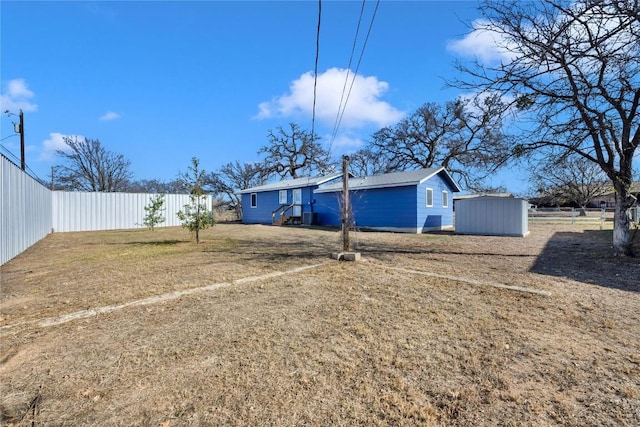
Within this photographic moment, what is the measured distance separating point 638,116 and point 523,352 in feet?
24.6

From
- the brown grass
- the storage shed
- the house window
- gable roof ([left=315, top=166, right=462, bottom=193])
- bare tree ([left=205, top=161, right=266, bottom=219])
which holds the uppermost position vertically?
bare tree ([left=205, top=161, right=266, bottom=219])

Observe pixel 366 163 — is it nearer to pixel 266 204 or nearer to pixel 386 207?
Answer: pixel 266 204

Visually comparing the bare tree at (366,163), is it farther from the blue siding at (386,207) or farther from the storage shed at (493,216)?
the storage shed at (493,216)

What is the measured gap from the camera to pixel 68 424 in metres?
1.81

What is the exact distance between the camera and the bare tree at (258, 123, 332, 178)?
31.6 m

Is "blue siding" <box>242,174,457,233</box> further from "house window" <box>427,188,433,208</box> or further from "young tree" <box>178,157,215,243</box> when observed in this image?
"young tree" <box>178,157,215,243</box>

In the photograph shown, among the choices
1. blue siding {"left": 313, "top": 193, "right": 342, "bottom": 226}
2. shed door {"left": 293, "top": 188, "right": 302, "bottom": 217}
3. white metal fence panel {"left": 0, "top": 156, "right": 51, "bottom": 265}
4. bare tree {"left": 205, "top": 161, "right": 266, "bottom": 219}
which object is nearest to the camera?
white metal fence panel {"left": 0, "top": 156, "right": 51, "bottom": 265}

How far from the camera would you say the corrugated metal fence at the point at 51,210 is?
6.99 m

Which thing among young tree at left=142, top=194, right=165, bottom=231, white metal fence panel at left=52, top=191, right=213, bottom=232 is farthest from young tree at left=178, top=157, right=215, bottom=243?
white metal fence panel at left=52, top=191, right=213, bottom=232

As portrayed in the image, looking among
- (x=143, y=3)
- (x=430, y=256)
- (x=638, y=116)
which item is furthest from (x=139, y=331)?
(x=638, y=116)

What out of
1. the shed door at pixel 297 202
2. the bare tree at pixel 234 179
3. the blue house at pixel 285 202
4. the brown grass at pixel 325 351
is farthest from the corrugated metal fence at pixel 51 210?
the bare tree at pixel 234 179

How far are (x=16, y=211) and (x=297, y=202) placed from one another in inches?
534

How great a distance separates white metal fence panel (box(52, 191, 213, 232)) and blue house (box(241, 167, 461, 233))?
8.16 metres

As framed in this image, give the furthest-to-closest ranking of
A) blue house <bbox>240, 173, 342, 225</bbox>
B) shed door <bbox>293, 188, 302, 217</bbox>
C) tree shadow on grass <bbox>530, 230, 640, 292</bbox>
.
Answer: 1. shed door <bbox>293, 188, 302, 217</bbox>
2. blue house <bbox>240, 173, 342, 225</bbox>
3. tree shadow on grass <bbox>530, 230, 640, 292</bbox>
